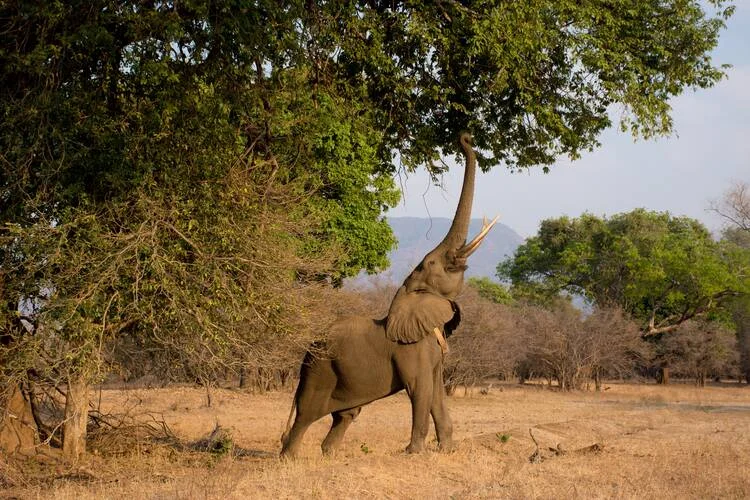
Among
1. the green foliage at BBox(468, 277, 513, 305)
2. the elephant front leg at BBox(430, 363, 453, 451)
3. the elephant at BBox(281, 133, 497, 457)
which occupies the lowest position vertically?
the elephant front leg at BBox(430, 363, 453, 451)

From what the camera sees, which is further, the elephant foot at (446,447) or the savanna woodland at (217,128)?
the elephant foot at (446,447)

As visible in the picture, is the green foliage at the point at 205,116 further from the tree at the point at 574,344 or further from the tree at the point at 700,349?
the tree at the point at 700,349

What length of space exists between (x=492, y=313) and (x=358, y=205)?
469 inches

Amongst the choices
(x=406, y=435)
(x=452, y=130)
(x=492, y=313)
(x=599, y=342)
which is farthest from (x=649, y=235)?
(x=452, y=130)

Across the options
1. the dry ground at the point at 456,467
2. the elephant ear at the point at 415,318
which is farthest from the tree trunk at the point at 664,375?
the elephant ear at the point at 415,318

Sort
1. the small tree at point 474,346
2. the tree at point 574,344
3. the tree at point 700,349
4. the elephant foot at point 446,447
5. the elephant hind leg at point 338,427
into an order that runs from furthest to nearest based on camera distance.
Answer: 1. the tree at point 700,349
2. the tree at point 574,344
3. the small tree at point 474,346
4. the elephant hind leg at point 338,427
5. the elephant foot at point 446,447

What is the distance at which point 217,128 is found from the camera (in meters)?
10.8

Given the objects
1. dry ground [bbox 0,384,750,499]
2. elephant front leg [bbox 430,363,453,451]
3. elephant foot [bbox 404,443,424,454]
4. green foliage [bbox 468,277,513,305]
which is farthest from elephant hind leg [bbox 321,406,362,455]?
green foliage [bbox 468,277,513,305]

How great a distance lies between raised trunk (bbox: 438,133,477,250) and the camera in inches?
544

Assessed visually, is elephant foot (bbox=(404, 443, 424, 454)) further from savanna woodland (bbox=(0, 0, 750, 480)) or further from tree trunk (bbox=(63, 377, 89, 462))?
tree trunk (bbox=(63, 377, 89, 462))

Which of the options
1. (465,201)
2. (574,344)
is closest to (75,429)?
(465,201)

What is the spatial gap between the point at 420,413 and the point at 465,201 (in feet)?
11.1

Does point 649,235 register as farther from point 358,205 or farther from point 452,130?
point 452,130

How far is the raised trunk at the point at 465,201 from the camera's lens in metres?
13.8
